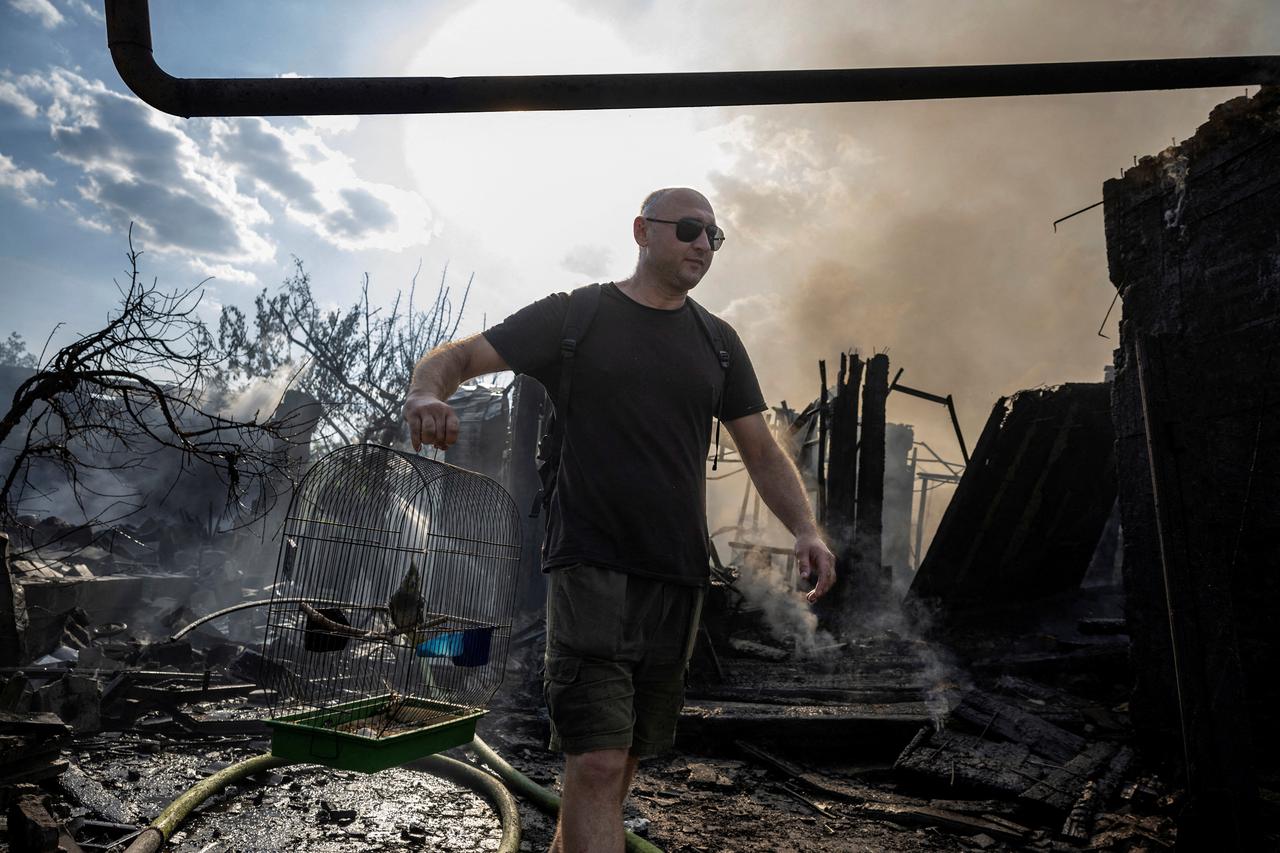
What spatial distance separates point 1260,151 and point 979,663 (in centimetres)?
533

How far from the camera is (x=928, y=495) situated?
113ft

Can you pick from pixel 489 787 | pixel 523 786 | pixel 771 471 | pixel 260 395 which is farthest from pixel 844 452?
pixel 260 395

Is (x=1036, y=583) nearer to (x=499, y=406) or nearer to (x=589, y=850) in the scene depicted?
(x=589, y=850)

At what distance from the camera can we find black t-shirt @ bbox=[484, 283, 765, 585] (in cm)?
247

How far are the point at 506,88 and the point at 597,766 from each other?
188cm

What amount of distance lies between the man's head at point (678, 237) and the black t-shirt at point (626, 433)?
0.53ft

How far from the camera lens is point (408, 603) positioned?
12.7 ft

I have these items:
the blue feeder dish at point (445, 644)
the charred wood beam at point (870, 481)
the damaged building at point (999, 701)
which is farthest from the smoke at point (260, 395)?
the blue feeder dish at point (445, 644)

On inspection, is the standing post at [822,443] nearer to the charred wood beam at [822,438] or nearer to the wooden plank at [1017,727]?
the charred wood beam at [822,438]

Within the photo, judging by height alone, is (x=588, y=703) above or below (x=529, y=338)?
below

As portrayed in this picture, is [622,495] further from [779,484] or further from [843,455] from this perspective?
[843,455]

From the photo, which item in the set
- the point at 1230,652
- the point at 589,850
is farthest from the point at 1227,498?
the point at 589,850

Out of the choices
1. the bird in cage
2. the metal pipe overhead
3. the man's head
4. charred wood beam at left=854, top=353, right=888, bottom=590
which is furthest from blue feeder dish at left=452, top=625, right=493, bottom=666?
charred wood beam at left=854, top=353, right=888, bottom=590

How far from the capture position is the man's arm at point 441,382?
222 centimetres
